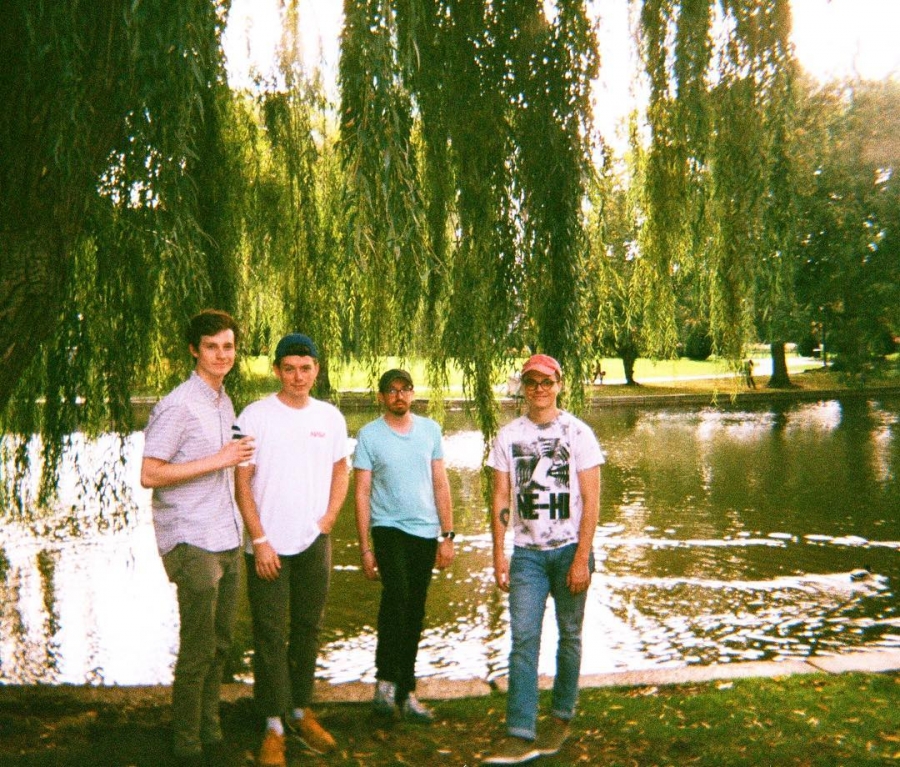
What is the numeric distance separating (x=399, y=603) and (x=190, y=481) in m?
1.30

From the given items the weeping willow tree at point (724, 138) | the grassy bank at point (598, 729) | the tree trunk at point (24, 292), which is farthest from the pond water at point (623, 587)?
the weeping willow tree at point (724, 138)

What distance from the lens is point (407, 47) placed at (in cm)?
369

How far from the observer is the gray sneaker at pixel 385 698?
170 inches

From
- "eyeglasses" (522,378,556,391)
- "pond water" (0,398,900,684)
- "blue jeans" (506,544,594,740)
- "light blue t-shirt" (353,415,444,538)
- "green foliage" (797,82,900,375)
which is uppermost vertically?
"green foliage" (797,82,900,375)

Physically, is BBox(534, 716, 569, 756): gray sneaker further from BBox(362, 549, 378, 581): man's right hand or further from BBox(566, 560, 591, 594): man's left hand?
BBox(362, 549, 378, 581): man's right hand

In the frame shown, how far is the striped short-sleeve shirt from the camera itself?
3518mm

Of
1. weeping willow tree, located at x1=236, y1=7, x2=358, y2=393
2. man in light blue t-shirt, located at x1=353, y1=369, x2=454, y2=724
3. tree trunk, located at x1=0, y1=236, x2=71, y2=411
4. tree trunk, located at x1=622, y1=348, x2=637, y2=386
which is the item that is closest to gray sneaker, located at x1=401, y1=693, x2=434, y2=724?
man in light blue t-shirt, located at x1=353, y1=369, x2=454, y2=724

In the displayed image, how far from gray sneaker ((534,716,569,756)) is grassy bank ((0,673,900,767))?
41mm

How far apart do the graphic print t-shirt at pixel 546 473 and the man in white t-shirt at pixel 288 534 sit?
81 centimetres

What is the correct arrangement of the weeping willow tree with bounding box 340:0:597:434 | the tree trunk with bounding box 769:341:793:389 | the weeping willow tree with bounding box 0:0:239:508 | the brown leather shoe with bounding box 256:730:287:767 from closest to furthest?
the weeping willow tree with bounding box 0:0:239:508 → the brown leather shoe with bounding box 256:730:287:767 → the weeping willow tree with bounding box 340:0:597:434 → the tree trunk with bounding box 769:341:793:389

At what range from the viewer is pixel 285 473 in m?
3.89

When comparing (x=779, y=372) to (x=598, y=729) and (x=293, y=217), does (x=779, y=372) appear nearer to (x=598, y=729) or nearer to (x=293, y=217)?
(x=293, y=217)

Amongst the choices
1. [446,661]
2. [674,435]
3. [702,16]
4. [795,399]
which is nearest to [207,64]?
[702,16]

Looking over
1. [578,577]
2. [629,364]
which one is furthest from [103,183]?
[629,364]
